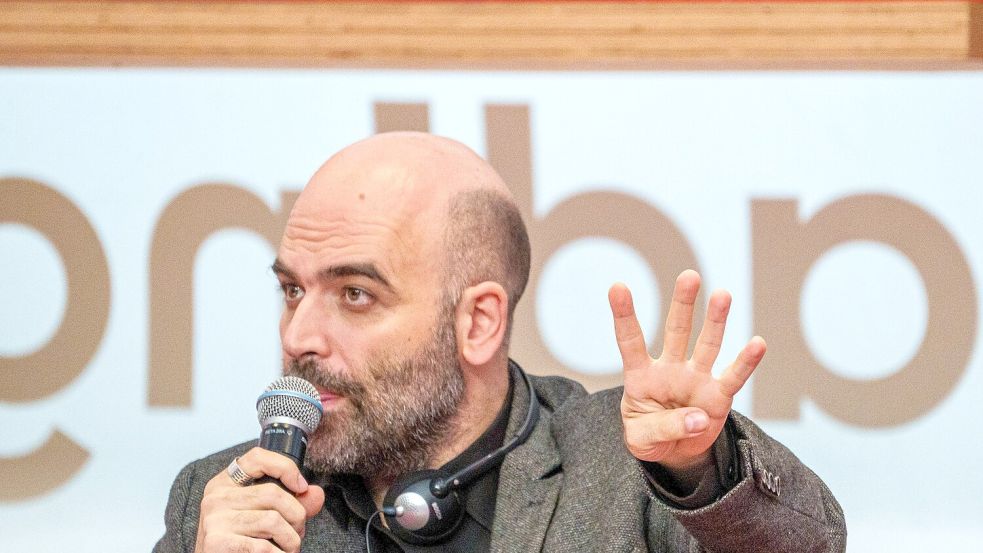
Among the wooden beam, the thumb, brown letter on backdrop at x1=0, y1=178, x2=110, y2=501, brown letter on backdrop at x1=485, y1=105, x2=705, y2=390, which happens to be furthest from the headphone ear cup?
the wooden beam

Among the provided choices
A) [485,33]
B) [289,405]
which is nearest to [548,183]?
[485,33]

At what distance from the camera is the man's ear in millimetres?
2148

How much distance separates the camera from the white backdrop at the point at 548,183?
3240mm

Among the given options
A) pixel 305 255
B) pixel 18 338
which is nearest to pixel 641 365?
pixel 305 255

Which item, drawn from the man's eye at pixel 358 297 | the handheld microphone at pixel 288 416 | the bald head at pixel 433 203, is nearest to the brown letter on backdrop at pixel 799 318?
the bald head at pixel 433 203

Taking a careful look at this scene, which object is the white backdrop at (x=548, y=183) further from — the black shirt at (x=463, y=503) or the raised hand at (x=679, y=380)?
the raised hand at (x=679, y=380)

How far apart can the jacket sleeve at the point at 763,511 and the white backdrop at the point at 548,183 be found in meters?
1.51

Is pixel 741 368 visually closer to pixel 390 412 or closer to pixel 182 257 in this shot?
pixel 390 412

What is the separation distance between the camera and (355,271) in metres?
2.03

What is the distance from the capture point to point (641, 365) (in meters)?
1.60

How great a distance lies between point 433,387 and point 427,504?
0.24 meters

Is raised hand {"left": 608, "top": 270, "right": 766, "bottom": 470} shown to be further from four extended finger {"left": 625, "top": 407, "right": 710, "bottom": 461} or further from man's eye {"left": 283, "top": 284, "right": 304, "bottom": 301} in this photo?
man's eye {"left": 283, "top": 284, "right": 304, "bottom": 301}

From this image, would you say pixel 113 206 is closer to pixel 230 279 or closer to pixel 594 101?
pixel 230 279

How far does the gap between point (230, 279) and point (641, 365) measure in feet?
6.48
